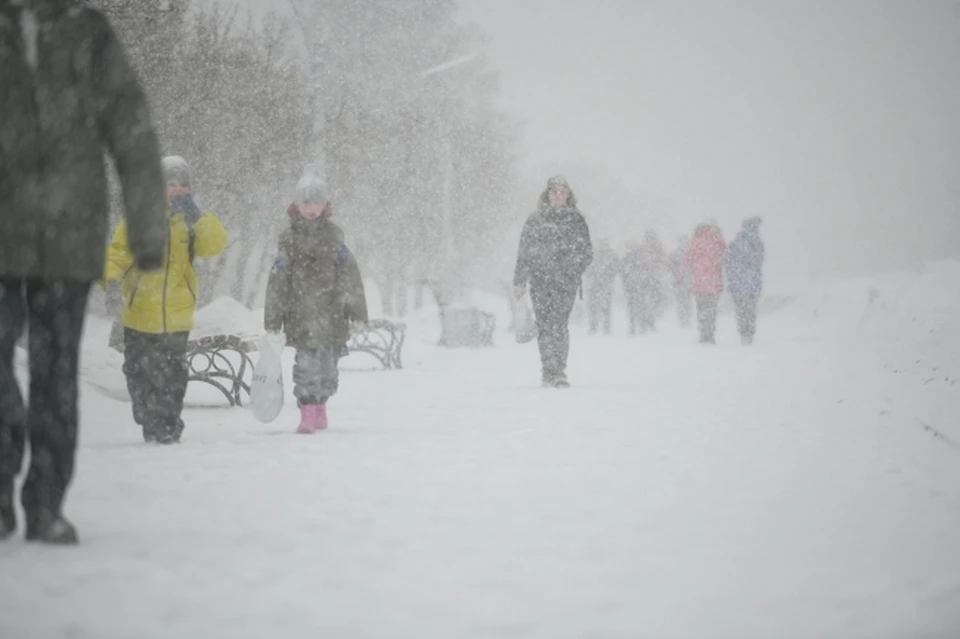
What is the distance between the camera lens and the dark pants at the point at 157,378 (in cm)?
530

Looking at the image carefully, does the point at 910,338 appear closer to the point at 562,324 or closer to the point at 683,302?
the point at 562,324

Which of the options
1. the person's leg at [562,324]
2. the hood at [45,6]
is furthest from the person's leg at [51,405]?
the person's leg at [562,324]

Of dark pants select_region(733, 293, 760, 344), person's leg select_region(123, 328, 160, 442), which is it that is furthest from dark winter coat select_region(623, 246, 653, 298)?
person's leg select_region(123, 328, 160, 442)

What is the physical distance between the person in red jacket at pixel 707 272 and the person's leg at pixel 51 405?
14.4 metres

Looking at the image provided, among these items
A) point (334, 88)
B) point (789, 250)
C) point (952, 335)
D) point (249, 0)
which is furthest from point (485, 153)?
point (789, 250)

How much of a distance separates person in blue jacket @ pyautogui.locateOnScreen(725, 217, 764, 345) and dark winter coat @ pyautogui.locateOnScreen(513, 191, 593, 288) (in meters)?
7.07

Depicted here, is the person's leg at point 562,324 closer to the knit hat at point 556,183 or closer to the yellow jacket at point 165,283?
the knit hat at point 556,183

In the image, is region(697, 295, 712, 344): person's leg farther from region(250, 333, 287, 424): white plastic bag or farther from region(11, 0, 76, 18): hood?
region(11, 0, 76, 18): hood

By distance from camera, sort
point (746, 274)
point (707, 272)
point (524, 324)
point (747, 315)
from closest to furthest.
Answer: point (524, 324)
point (747, 315)
point (746, 274)
point (707, 272)

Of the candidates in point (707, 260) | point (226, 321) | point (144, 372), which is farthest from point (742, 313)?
point (144, 372)

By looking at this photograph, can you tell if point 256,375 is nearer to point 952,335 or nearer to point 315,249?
point 315,249

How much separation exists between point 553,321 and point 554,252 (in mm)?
761

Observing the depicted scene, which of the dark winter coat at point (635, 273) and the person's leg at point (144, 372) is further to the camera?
the dark winter coat at point (635, 273)

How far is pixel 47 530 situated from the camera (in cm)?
283
